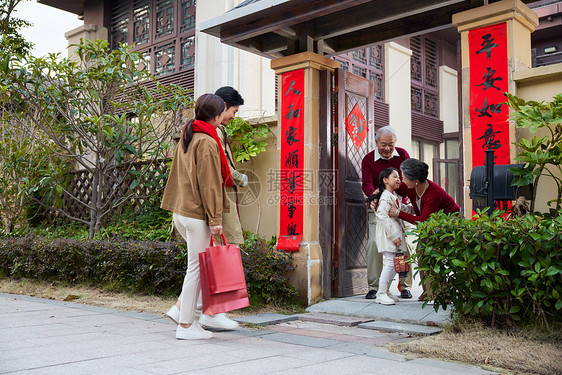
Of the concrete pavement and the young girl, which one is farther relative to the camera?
the young girl

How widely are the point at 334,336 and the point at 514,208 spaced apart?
5.71ft

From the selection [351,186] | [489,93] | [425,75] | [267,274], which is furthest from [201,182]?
[425,75]

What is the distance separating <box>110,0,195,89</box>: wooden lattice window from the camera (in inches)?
422

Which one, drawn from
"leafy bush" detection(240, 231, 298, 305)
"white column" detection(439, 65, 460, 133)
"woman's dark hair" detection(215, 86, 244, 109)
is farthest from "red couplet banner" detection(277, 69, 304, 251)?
"white column" detection(439, 65, 460, 133)

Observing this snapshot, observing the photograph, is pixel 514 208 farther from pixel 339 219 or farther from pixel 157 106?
pixel 157 106

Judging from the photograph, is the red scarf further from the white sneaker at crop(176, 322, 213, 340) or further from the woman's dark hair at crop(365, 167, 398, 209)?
the woman's dark hair at crop(365, 167, 398, 209)

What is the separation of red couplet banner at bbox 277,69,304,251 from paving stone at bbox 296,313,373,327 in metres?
0.83

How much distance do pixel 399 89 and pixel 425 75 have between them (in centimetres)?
166

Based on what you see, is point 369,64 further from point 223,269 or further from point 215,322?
point 223,269

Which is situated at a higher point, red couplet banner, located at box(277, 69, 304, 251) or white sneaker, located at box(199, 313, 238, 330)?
red couplet banner, located at box(277, 69, 304, 251)

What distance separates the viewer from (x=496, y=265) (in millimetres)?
3691

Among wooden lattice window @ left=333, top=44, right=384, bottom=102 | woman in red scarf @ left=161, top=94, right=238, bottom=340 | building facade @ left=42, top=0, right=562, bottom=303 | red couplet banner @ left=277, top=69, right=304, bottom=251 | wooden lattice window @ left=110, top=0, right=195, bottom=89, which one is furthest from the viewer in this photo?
wooden lattice window @ left=333, top=44, right=384, bottom=102

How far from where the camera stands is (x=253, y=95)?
31.9 ft

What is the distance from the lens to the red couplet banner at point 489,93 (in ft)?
14.9
